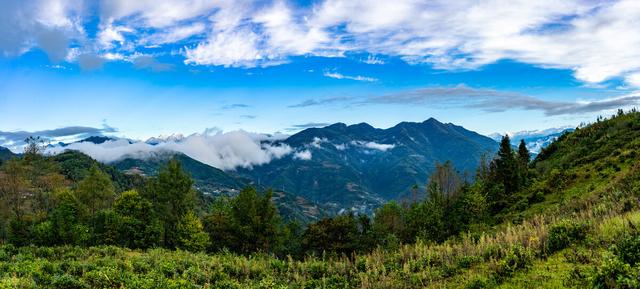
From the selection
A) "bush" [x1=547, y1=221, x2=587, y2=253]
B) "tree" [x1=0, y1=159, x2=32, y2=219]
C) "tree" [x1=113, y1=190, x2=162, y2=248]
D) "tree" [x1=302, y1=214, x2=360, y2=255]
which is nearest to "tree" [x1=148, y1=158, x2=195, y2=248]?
"tree" [x1=113, y1=190, x2=162, y2=248]

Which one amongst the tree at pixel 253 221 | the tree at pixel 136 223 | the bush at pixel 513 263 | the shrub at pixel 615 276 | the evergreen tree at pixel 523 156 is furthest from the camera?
the evergreen tree at pixel 523 156

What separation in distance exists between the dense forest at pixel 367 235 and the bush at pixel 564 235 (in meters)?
0.04

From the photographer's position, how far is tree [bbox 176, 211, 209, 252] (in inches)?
2016

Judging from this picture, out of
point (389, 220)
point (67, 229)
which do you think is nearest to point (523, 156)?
point (389, 220)

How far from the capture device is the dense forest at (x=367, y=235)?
522 inches

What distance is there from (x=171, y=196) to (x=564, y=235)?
52.2 meters

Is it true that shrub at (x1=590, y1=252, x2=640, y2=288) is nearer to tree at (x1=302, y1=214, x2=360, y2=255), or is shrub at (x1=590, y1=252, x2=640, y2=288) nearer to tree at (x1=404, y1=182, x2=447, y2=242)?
tree at (x1=404, y1=182, x2=447, y2=242)

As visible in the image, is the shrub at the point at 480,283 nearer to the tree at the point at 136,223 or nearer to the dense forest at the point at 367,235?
the dense forest at the point at 367,235

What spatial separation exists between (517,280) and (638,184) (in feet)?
57.2

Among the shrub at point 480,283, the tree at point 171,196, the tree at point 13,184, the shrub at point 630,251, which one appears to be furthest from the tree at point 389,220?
the tree at point 13,184

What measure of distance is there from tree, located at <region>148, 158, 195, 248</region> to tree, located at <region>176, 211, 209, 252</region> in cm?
217

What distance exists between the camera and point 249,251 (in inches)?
2144

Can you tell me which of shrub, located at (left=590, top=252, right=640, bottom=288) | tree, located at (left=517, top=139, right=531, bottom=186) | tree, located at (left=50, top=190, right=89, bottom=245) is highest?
shrub, located at (left=590, top=252, right=640, bottom=288)

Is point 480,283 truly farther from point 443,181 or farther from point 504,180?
point 443,181
